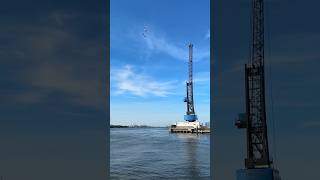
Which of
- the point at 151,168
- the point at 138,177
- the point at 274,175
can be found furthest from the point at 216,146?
the point at 151,168

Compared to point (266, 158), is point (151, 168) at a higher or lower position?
lower

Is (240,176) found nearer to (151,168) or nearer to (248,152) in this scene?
(248,152)

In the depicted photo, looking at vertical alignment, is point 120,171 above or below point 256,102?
below

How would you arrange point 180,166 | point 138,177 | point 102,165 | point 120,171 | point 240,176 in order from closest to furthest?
point 240,176, point 102,165, point 138,177, point 120,171, point 180,166

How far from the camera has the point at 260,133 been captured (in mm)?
59719

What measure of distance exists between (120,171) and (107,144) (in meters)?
33.2

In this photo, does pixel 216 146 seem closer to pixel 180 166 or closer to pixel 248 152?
pixel 248 152

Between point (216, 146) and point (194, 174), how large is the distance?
80.9 feet

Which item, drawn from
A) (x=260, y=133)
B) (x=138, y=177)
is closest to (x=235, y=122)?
(x=260, y=133)

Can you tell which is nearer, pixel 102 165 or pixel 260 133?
pixel 260 133

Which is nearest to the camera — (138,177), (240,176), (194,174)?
(240,176)

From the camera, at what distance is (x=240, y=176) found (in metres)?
48.3

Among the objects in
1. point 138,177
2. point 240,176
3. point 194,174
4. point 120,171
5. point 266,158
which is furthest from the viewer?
point 120,171

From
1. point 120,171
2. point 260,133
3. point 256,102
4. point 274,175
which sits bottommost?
point 120,171
